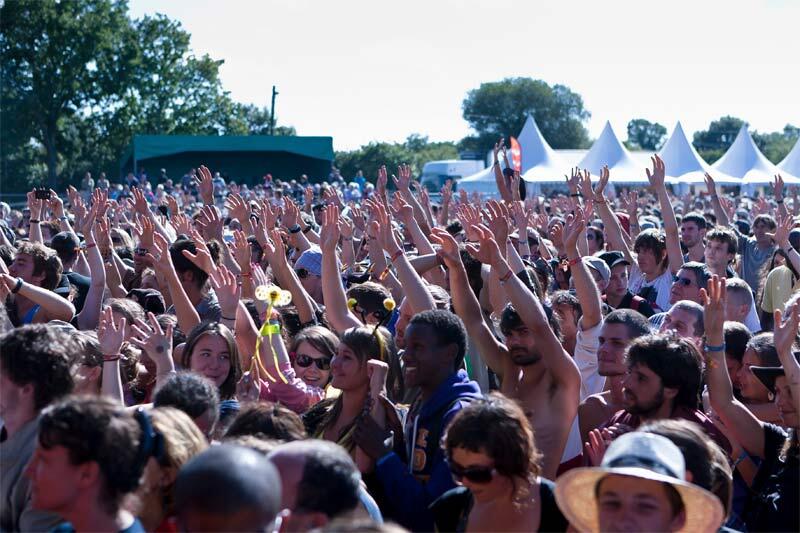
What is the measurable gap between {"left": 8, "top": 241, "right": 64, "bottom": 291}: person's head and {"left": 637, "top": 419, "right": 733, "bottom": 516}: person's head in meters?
4.71

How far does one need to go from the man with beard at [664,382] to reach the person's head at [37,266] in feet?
13.8

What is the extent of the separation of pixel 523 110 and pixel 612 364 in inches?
4386

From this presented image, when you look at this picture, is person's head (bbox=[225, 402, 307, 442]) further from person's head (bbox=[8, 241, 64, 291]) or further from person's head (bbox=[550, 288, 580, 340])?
person's head (bbox=[8, 241, 64, 291])

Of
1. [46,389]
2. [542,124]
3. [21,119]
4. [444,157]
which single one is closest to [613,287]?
[46,389]

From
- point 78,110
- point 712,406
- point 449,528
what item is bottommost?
point 449,528

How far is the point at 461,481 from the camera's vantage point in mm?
3402

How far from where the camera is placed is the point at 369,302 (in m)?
6.05

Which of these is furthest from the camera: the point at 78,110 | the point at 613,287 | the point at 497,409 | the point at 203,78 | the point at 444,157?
the point at 444,157

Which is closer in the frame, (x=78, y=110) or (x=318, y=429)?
(x=318, y=429)

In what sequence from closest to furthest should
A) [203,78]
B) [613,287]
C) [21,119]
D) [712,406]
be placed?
[712,406] < [613,287] < [21,119] < [203,78]

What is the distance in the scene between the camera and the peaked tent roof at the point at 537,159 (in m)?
31.9

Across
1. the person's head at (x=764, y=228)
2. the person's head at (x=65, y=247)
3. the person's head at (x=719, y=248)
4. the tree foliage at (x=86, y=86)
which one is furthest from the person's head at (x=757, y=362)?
the tree foliage at (x=86, y=86)

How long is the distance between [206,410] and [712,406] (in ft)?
6.95

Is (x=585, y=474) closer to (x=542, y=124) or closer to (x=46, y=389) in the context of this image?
(x=46, y=389)
